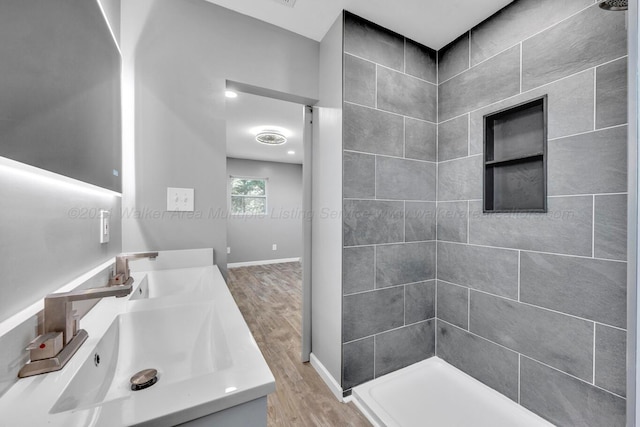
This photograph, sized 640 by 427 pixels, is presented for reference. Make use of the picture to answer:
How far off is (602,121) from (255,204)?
5643 mm

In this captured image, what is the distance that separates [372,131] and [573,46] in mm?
1084

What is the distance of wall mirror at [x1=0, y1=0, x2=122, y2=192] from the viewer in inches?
20.0

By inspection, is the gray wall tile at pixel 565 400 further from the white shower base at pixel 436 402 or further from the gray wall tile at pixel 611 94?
the gray wall tile at pixel 611 94

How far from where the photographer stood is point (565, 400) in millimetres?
1311

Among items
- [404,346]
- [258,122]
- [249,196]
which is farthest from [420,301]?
[249,196]

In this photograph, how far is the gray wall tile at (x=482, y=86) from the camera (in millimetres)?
1538

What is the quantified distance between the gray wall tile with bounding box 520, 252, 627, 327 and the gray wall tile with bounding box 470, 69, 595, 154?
68cm

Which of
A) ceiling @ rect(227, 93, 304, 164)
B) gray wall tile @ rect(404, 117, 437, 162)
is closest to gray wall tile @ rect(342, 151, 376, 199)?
gray wall tile @ rect(404, 117, 437, 162)

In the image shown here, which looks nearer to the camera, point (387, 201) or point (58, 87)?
point (58, 87)

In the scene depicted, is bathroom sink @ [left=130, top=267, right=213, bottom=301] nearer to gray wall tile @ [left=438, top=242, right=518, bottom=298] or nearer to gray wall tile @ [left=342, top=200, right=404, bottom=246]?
gray wall tile @ [left=342, top=200, right=404, bottom=246]

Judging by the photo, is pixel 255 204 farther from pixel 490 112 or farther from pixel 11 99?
pixel 11 99

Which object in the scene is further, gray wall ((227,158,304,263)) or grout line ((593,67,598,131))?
gray wall ((227,158,304,263))

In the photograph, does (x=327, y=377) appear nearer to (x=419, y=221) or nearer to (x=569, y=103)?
(x=419, y=221)

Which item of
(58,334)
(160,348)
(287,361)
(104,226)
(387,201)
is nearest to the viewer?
(58,334)
